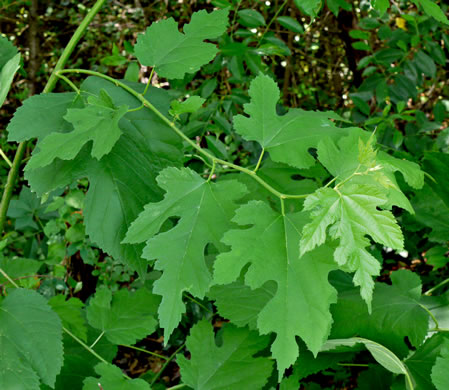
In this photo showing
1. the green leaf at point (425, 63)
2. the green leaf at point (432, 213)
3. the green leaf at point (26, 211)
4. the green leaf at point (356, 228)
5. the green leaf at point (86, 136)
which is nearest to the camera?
the green leaf at point (356, 228)

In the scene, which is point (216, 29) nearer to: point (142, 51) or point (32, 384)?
point (142, 51)

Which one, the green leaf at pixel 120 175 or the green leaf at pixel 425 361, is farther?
the green leaf at pixel 425 361

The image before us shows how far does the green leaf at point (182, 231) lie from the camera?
87 centimetres

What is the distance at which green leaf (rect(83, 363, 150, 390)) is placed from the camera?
46.0 inches

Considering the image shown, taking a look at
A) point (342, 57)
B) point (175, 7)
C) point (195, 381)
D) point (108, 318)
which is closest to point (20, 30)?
point (175, 7)

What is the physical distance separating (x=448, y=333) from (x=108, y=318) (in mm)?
948

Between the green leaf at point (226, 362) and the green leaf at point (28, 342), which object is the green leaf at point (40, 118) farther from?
the green leaf at point (226, 362)

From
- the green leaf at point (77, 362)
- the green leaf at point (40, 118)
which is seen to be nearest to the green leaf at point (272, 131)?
the green leaf at point (40, 118)

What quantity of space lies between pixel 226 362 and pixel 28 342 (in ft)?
1.61

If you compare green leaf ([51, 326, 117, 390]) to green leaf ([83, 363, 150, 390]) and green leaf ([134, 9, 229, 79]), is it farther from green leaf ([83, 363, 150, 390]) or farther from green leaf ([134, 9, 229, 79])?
green leaf ([134, 9, 229, 79])

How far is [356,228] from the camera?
802 millimetres

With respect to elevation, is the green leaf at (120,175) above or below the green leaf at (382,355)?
above

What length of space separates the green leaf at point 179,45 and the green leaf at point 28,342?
591 millimetres

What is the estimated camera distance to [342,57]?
380cm
